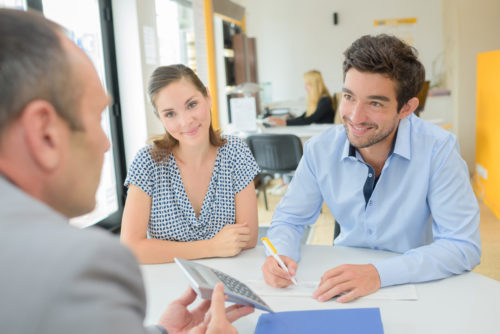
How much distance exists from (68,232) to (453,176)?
4.14 ft

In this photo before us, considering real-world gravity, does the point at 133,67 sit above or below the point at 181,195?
above

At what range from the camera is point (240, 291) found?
3.04 feet

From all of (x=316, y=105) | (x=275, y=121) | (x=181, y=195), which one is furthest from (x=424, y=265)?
(x=316, y=105)

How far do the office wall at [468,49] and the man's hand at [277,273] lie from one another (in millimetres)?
4969

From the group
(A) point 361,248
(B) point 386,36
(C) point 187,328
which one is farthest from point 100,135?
(B) point 386,36

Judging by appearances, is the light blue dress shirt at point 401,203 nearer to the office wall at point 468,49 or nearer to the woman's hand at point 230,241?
the woman's hand at point 230,241

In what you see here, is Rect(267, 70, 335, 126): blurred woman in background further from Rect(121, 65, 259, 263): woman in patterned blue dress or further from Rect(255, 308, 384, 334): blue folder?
Rect(255, 308, 384, 334): blue folder

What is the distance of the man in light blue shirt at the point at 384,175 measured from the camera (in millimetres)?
1341

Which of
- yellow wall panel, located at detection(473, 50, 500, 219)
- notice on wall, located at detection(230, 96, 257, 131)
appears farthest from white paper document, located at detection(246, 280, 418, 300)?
yellow wall panel, located at detection(473, 50, 500, 219)

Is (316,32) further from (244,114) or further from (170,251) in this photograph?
(170,251)

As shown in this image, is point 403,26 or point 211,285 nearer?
point 211,285

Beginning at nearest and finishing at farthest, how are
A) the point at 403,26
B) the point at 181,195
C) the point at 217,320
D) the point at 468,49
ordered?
the point at 217,320 → the point at 181,195 → the point at 468,49 → the point at 403,26

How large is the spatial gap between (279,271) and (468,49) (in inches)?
204

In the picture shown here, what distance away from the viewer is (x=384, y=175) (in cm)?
146
